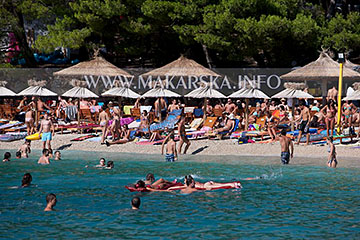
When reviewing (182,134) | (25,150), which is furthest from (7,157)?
(182,134)

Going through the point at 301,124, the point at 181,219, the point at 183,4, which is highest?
the point at 183,4

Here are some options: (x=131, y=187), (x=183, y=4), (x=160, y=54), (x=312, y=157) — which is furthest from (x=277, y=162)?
(x=160, y=54)

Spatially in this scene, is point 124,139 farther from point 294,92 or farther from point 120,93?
point 294,92

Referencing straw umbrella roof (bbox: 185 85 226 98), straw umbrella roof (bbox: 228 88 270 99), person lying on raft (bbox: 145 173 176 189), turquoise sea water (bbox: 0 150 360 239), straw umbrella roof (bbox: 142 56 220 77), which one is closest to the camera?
turquoise sea water (bbox: 0 150 360 239)

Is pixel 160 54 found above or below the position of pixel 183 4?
below

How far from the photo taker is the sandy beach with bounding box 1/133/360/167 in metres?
19.5

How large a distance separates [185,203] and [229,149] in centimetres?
636

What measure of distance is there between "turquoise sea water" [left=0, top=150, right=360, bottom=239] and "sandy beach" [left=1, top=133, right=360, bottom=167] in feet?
2.48

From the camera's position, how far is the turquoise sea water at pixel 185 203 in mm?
12336

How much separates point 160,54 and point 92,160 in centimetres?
1358

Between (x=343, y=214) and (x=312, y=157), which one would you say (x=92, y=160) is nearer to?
(x=312, y=157)

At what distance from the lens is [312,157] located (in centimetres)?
1961

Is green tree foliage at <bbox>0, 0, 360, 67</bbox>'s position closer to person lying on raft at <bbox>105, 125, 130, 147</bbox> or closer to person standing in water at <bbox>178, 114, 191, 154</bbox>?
person lying on raft at <bbox>105, 125, 130, 147</bbox>

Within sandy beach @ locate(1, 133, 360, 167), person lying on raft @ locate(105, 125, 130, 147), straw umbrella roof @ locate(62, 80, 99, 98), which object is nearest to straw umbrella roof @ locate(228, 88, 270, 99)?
sandy beach @ locate(1, 133, 360, 167)
